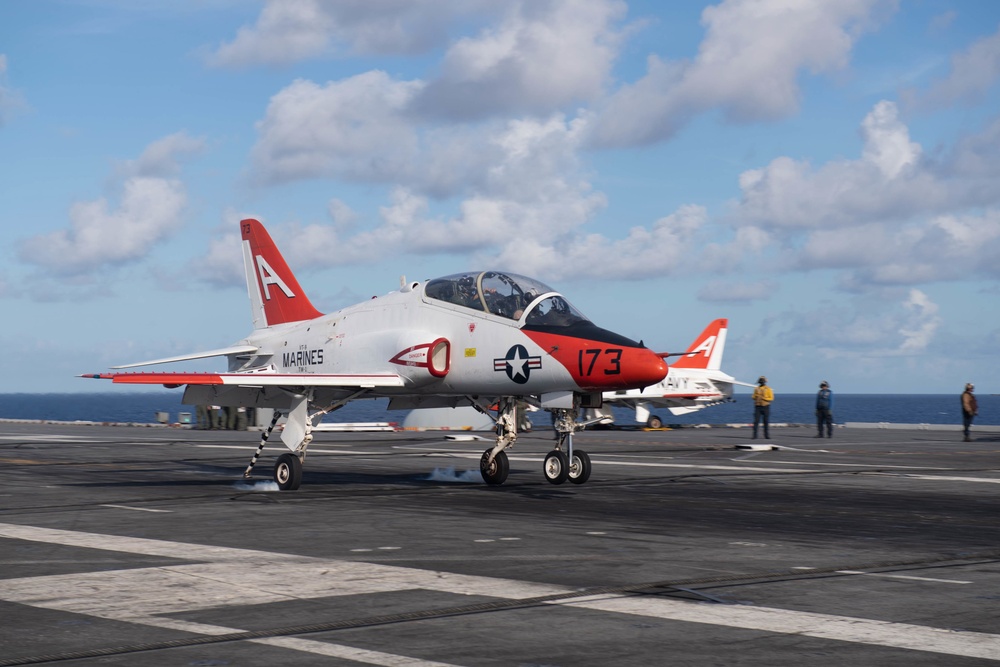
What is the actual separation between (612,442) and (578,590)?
2963cm

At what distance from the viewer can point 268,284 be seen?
77.4ft

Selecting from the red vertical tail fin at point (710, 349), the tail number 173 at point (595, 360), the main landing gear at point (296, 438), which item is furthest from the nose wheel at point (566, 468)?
the red vertical tail fin at point (710, 349)

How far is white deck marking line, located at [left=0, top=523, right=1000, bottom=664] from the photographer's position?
6832 millimetres

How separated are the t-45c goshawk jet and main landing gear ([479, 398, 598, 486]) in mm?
18

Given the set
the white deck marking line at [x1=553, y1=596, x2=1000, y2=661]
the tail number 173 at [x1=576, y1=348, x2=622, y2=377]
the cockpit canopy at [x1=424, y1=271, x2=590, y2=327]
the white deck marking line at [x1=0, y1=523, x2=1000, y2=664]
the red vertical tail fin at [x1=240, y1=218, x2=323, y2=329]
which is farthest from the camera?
the red vertical tail fin at [x1=240, y1=218, x2=323, y2=329]

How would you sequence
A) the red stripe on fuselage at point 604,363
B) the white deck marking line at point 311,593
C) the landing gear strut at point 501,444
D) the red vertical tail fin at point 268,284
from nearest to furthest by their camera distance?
the white deck marking line at point 311,593 → the red stripe on fuselage at point 604,363 → the landing gear strut at point 501,444 → the red vertical tail fin at point 268,284

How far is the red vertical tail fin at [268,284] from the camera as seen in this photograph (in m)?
23.1

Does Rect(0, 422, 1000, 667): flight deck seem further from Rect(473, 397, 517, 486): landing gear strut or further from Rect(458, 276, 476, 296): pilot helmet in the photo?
Rect(458, 276, 476, 296): pilot helmet

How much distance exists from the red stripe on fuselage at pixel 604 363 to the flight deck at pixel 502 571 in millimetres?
1813

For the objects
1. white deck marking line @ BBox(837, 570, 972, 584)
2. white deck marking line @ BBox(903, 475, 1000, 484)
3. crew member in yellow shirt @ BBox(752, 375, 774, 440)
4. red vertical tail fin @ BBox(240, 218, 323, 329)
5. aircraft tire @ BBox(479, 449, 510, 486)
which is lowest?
white deck marking line @ BBox(837, 570, 972, 584)

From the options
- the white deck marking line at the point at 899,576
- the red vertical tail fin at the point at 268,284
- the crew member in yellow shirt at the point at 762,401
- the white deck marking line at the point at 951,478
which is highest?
the red vertical tail fin at the point at 268,284

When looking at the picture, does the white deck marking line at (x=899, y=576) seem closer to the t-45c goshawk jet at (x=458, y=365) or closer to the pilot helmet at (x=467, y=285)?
the t-45c goshawk jet at (x=458, y=365)

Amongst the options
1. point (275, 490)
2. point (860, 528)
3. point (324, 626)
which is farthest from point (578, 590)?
point (275, 490)

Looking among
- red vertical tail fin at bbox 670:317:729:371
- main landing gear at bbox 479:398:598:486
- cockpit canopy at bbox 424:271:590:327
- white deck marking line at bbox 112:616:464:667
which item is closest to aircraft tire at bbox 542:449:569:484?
main landing gear at bbox 479:398:598:486
